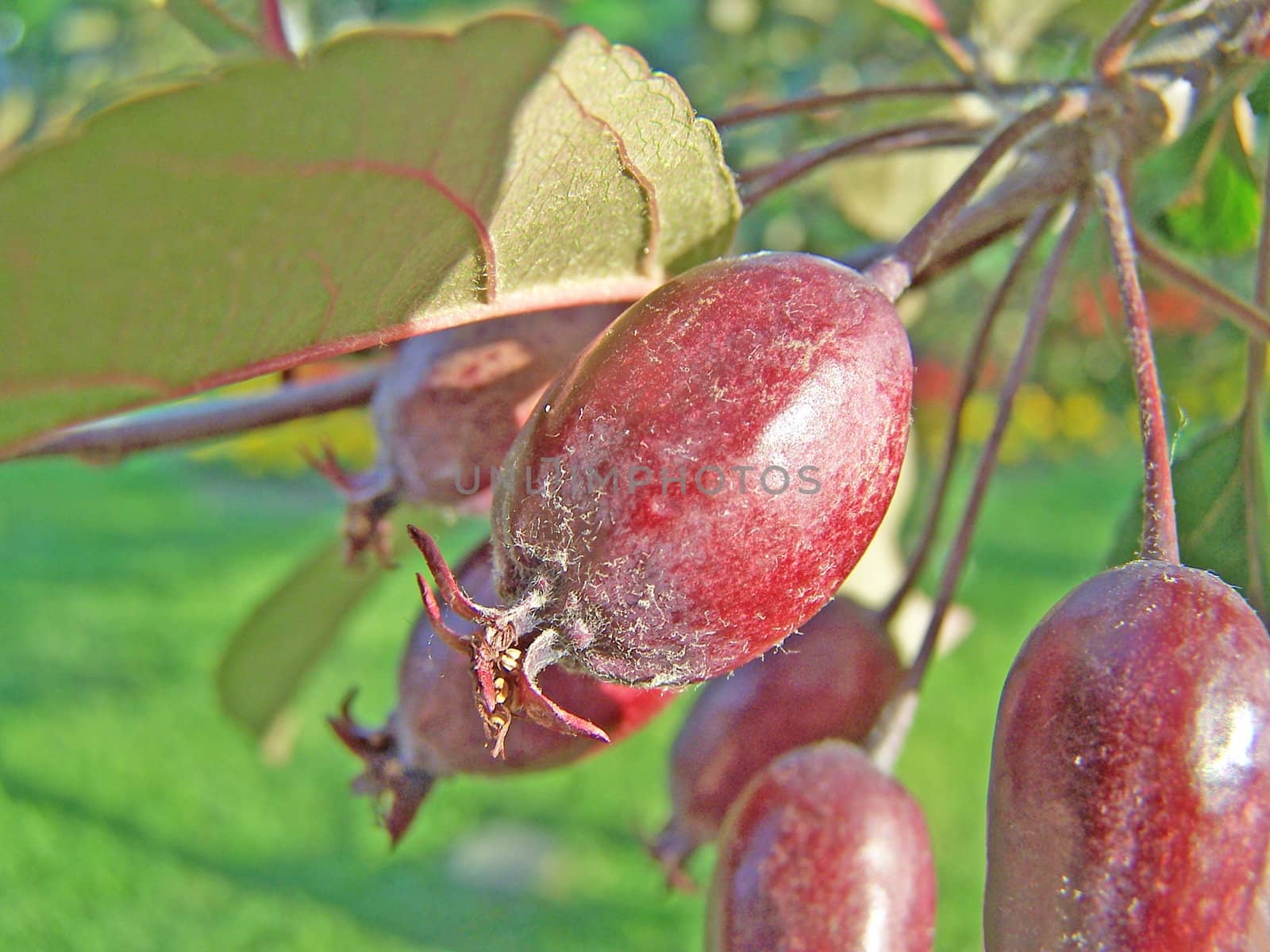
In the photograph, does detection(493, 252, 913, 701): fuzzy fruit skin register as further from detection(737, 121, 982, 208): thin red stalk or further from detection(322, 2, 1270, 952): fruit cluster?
detection(737, 121, 982, 208): thin red stalk

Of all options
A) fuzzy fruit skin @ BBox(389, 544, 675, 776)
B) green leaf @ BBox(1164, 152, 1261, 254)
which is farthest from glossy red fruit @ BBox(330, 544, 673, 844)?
green leaf @ BBox(1164, 152, 1261, 254)

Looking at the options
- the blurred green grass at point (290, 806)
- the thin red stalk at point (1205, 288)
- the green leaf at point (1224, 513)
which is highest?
the thin red stalk at point (1205, 288)

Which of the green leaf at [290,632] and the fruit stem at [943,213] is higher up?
→ the fruit stem at [943,213]

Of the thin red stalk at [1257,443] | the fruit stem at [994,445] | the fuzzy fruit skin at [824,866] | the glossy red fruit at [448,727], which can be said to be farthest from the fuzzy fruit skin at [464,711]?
the thin red stalk at [1257,443]

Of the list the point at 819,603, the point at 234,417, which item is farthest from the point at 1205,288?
the point at 234,417

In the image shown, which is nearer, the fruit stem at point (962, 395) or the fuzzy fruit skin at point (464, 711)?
the fuzzy fruit skin at point (464, 711)

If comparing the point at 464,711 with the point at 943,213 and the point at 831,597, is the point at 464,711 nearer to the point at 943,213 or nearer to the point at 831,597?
the point at 831,597

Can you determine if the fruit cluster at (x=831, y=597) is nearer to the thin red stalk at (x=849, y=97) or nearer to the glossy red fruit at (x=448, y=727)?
the glossy red fruit at (x=448, y=727)
